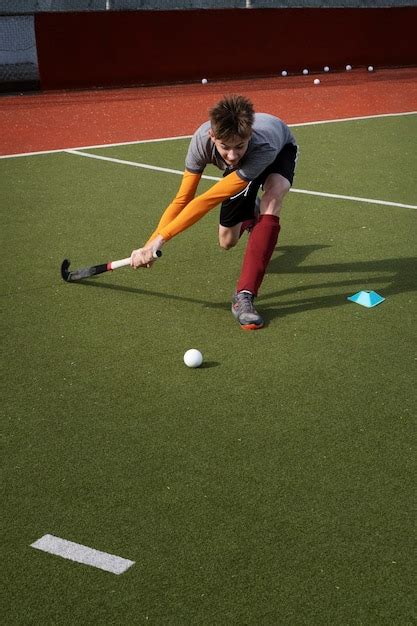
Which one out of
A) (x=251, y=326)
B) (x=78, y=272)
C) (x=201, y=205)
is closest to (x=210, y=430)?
(x=251, y=326)

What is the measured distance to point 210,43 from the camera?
17422 mm

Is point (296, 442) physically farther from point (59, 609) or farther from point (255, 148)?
point (255, 148)

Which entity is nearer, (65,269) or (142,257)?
(142,257)

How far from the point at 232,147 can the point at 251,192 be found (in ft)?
3.75

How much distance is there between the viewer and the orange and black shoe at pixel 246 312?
18.9 feet

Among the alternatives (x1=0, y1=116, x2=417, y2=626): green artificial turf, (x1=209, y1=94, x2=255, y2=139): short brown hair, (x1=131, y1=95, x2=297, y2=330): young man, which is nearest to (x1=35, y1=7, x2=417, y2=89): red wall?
(x1=0, y1=116, x2=417, y2=626): green artificial turf

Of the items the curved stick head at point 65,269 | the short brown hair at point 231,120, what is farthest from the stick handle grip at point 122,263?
the short brown hair at point 231,120

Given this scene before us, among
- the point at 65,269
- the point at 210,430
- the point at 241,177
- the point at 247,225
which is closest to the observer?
the point at 210,430

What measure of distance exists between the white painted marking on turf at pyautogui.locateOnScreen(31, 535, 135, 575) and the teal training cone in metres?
3.17

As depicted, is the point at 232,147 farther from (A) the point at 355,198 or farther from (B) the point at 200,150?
(A) the point at 355,198

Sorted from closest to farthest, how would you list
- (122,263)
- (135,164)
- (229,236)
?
(122,263) < (229,236) < (135,164)

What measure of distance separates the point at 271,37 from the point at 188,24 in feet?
6.78

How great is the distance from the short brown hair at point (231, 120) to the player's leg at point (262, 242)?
90cm

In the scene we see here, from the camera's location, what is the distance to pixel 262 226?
607cm
